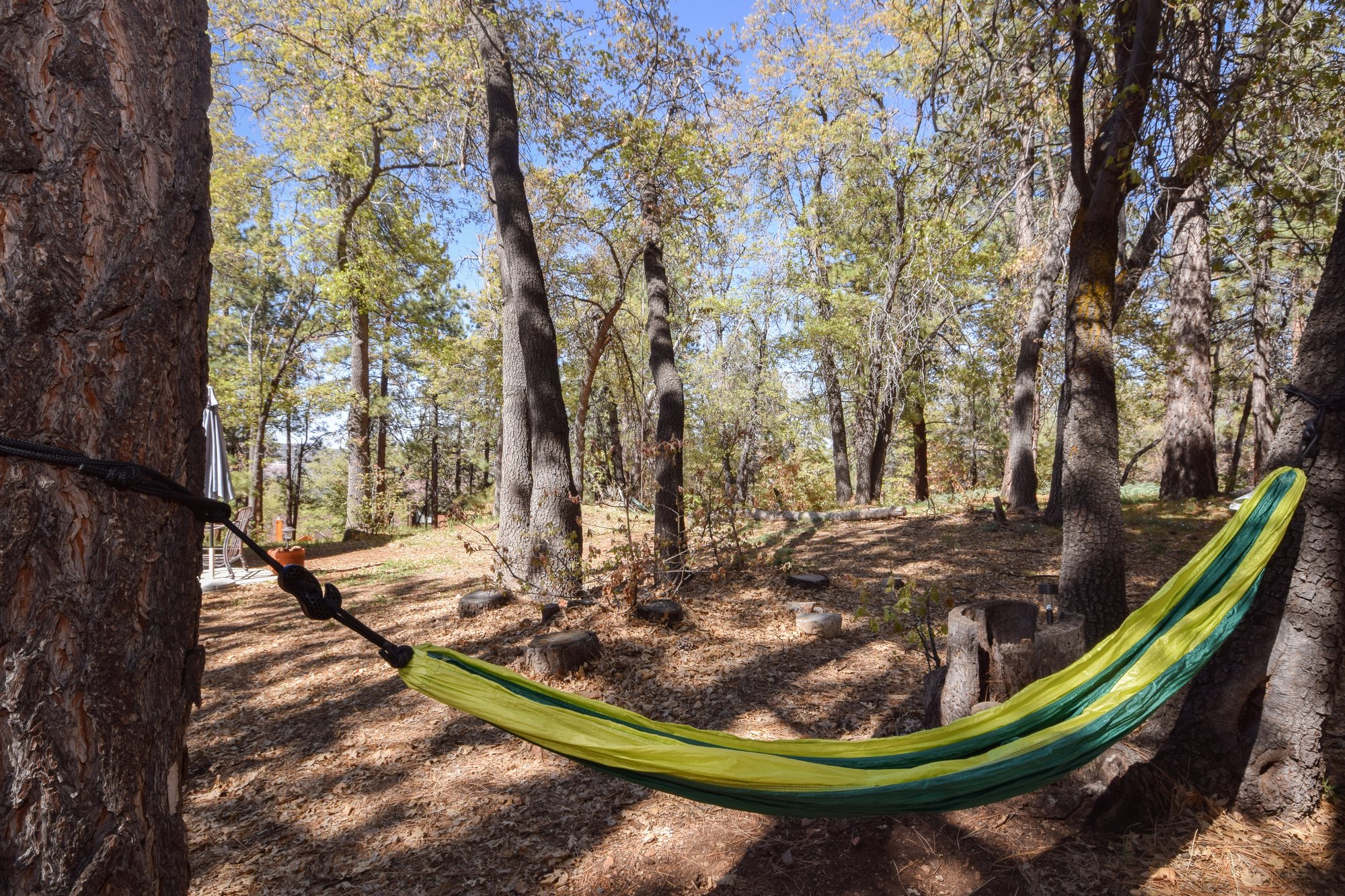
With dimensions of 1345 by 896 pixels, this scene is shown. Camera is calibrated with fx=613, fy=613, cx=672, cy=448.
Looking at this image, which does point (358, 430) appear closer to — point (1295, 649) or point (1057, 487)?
point (1057, 487)

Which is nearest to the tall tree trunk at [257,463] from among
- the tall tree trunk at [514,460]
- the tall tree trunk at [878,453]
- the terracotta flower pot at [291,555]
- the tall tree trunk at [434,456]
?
the terracotta flower pot at [291,555]

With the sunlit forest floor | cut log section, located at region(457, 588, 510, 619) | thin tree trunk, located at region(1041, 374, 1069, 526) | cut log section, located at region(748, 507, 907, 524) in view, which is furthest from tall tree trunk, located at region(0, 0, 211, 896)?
cut log section, located at region(748, 507, 907, 524)

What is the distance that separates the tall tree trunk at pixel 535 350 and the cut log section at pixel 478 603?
1.06 ft

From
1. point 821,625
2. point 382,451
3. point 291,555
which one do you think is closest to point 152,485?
point 821,625

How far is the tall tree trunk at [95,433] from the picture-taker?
2.91 ft

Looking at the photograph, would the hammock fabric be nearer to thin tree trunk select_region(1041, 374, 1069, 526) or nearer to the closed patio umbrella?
thin tree trunk select_region(1041, 374, 1069, 526)

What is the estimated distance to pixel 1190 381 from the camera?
6.95 m

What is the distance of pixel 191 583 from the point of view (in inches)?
42.9

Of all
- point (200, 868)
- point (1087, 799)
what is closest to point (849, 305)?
point (1087, 799)

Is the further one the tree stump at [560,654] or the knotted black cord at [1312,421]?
the tree stump at [560,654]

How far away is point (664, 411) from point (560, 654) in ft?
9.13

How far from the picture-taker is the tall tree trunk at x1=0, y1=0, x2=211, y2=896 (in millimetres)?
886

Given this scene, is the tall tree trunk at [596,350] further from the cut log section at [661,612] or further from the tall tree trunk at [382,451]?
the cut log section at [661,612]

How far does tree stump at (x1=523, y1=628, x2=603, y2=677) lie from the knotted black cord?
3.34 metres
